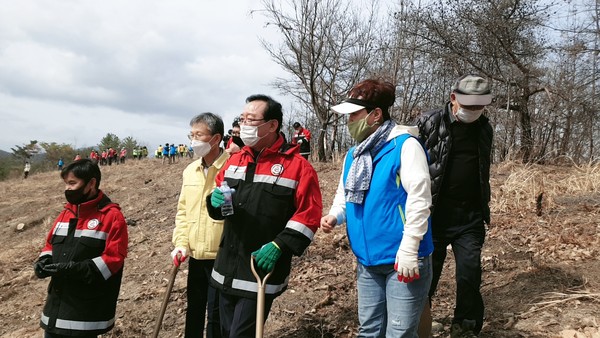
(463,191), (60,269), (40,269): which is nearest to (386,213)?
(463,191)

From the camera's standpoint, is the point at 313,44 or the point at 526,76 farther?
the point at 313,44

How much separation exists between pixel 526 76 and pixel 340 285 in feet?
32.0

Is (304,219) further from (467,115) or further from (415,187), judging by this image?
(467,115)

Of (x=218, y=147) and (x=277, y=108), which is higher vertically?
(x=277, y=108)

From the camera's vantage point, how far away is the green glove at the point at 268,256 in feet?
8.01

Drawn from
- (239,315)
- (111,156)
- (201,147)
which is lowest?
(239,315)

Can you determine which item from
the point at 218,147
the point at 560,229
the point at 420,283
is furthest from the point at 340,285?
the point at 560,229

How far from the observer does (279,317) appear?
4.16 meters

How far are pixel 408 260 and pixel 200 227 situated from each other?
65.3 inches

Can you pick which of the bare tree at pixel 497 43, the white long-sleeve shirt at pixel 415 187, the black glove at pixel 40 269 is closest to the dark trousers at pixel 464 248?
the white long-sleeve shirt at pixel 415 187

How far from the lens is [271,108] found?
281 cm

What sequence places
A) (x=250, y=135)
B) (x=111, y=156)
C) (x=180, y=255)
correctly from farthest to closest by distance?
(x=111, y=156)
(x=180, y=255)
(x=250, y=135)

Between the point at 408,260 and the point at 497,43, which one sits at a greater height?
the point at 497,43

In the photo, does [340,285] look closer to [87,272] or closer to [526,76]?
[87,272]
